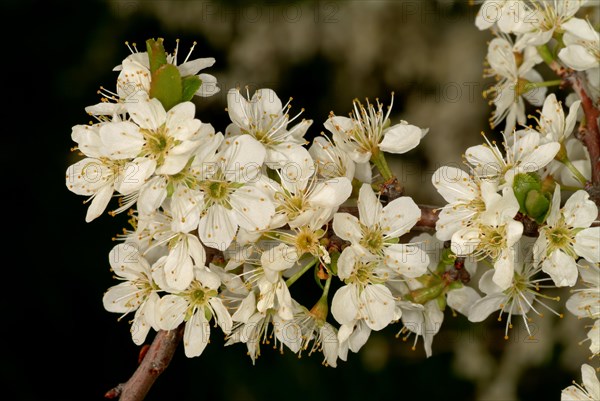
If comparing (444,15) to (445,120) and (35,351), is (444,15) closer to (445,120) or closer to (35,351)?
(445,120)

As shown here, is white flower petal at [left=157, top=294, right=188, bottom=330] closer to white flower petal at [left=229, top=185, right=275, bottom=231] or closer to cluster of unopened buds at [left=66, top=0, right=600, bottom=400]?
cluster of unopened buds at [left=66, top=0, right=600, bottom=400]

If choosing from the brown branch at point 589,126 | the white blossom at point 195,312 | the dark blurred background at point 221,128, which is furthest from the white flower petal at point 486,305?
the dark blurred background at point 221,128

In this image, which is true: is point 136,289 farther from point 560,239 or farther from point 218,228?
point 560,239

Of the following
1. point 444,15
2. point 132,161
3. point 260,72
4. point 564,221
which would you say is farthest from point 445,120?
point 132,161

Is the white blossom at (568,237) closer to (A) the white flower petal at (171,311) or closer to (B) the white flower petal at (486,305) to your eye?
(B) the white flower petal at (486,305)

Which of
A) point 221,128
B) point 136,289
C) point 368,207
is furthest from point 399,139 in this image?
point 221,128

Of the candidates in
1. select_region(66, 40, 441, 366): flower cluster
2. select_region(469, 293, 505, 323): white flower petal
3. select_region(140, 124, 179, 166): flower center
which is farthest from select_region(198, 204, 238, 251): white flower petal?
select_region(469, 293, 505, 323): white flower petal

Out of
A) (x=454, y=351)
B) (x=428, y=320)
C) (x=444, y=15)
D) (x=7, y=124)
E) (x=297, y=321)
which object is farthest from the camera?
(x=444, y=15)
